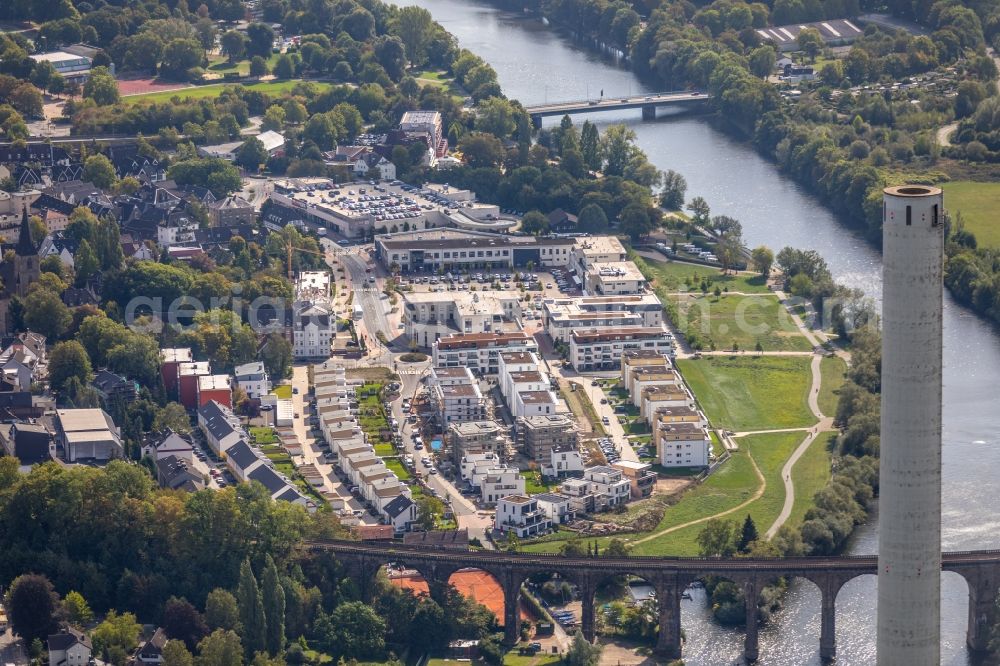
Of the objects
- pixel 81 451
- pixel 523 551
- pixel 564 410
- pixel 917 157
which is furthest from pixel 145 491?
pixel 917 157

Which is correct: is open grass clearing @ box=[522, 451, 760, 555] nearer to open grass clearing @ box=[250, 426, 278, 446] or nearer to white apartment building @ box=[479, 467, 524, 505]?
white apartment building @ box=[479, 467, 524, 505]

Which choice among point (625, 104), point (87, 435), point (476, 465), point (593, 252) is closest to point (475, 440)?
point (476, 465)

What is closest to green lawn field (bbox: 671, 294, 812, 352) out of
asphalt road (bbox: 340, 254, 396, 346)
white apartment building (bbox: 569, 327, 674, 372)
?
white apartment building (bbox: 569, 327, 674, 372)

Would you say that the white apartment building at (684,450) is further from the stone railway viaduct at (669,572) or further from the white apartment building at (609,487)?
the stone railway viaduct at (669,572)

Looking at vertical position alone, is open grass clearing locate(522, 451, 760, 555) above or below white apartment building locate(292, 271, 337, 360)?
below

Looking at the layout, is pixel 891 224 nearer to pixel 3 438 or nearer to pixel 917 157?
pixel 3 438

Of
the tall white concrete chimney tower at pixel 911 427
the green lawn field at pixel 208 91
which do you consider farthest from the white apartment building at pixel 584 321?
the green lawn field at pixel 208 91

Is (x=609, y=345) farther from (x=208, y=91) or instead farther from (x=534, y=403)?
(x=208, y=91)
